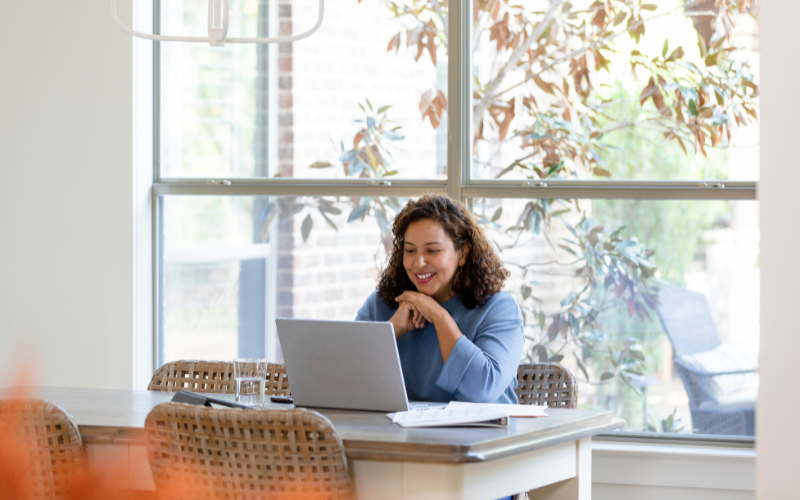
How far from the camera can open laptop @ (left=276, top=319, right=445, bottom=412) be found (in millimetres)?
1876

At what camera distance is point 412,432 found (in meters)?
1.71

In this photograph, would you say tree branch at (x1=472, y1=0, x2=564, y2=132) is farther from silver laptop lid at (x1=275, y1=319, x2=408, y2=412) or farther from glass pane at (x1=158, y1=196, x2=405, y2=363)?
silver laptop lid at (x1=275, y1=319, x2=408, y2=412)

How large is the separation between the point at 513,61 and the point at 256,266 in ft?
4.45

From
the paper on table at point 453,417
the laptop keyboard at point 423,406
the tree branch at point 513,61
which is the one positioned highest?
the tree branch at point 513,61

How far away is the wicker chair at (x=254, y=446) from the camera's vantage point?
4.89ft

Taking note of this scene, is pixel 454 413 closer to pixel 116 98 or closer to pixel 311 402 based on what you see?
pixel 311 402

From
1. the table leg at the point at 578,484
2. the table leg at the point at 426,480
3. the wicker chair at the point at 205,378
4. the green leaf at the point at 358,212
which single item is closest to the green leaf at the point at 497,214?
the green leaf at the point at 358,212

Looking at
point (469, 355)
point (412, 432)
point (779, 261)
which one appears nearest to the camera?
point (779, 261)

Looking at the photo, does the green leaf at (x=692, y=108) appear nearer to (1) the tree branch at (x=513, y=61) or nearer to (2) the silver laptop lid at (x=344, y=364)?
(1) the tree branch at (x=513, y=61)

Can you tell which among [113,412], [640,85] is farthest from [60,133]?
[640,85]

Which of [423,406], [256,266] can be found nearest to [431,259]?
[423,406]

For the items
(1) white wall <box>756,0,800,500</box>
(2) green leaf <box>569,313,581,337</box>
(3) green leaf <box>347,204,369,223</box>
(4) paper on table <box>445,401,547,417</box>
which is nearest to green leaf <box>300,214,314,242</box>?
(3) green leaf <box>347,204,369,223</box>

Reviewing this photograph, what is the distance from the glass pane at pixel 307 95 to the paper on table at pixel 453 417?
5.28 ft

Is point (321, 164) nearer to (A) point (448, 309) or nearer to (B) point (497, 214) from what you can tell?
(B) point (497, 214)
